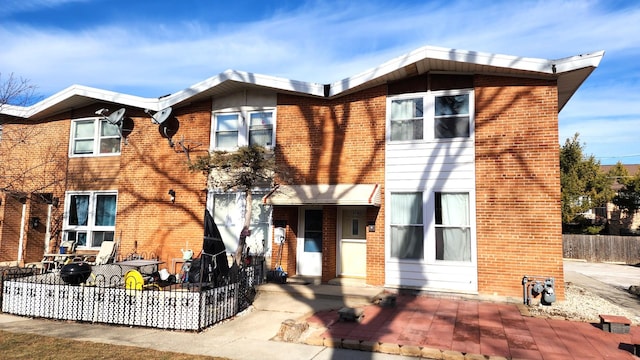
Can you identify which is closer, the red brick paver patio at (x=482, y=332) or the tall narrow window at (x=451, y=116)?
the red brick paver patio at (x=482, y=332)

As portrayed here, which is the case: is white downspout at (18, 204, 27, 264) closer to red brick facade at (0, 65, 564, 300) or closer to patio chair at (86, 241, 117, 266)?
red brick facade at (0, 65, 564, 300)

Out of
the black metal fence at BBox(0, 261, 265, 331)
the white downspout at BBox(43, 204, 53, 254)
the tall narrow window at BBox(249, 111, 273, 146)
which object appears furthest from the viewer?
the white downspout at BBox(43, 204, 53, 254)

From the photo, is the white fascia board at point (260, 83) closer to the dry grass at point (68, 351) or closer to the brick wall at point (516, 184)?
the brick wall at point (516, 184)

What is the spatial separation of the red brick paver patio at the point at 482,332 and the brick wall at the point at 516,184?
3.88 feet

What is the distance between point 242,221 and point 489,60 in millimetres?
8560

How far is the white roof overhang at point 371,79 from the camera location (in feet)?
33.3

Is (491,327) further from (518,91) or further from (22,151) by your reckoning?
(22,151)

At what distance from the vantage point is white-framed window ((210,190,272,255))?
42.8 feet

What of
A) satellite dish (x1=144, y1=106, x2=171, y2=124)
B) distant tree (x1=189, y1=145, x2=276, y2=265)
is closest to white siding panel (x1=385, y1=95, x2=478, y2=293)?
distant tree (x1=189, y1=145, x2=276, y2=265)

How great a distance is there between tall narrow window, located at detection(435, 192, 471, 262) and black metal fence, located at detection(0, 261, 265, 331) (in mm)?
5327

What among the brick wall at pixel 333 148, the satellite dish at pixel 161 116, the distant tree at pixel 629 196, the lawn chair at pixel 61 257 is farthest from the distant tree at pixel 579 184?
the lawn chair at pixel 61 257

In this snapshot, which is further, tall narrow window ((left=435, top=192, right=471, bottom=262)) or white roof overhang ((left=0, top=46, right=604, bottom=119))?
tall narrow window ((left=435, top=192, right=471, bottom=262))

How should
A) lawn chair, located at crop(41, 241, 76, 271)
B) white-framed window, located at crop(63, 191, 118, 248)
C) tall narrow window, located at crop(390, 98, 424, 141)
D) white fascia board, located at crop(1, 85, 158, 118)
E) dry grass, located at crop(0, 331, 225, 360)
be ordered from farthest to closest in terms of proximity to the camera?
white-framed window, located at crop(63, 191, 118, 248)
white fascia board, located at crop(1, 85, 158, 118)
lawn chair, located at crop(41, 241, 76, 271)
tall narrow window, located at crop(390, 98, 424, 141)
dry grass, located at crop(0, 331, 225, 360)

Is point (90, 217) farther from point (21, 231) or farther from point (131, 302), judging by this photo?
point (131, 302)
